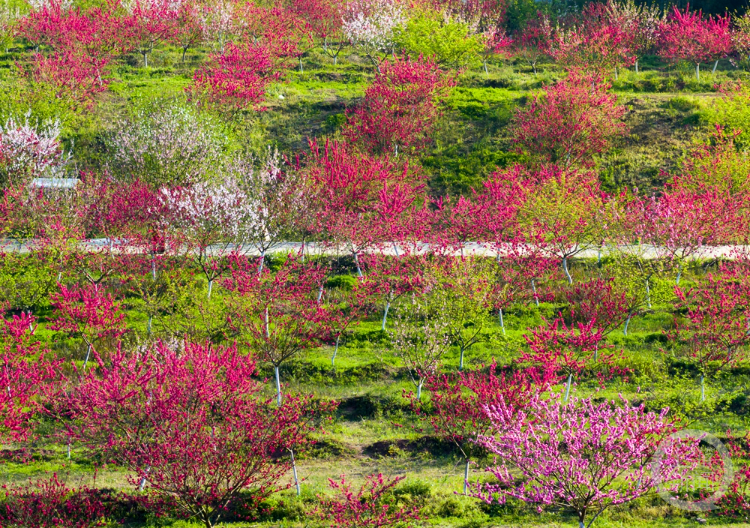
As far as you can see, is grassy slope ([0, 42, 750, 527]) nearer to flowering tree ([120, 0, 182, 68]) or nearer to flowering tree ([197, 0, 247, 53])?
flowering tree ([120, 0, 182, 68])

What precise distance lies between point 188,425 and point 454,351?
46.8 feet

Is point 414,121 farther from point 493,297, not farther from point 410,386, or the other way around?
point 410,386

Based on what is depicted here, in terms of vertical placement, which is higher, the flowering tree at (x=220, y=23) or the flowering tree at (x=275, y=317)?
the flowering tree at (x=220, y=23)

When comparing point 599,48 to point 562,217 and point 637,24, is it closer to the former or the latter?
point 637,24

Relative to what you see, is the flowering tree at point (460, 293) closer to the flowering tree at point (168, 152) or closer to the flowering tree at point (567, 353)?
the flowering tree at point (567, 353)

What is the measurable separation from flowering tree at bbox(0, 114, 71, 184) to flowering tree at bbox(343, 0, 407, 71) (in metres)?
24.4

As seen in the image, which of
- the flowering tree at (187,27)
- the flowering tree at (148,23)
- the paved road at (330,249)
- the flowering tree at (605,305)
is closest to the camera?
the flowering tree at (605,305)

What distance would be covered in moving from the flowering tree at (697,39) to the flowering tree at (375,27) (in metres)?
20.5

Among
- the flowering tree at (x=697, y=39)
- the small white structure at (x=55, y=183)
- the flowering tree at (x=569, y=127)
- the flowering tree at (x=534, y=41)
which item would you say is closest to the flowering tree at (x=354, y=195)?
the flowering tree at (x=569, y=127)

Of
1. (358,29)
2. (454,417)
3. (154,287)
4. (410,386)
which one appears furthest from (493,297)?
(358,29)

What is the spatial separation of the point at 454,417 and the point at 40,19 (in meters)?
50.3

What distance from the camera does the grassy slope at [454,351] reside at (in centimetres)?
2223

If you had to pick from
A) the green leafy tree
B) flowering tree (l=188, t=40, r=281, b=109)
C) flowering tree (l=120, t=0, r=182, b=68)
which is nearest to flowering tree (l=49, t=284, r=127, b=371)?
flowering tree (l=188, t=40, r=281, b=109)

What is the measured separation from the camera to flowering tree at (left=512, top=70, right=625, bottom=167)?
44000 millimetres
